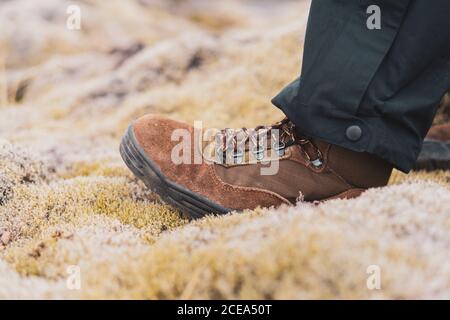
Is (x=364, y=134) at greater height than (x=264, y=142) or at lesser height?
greater

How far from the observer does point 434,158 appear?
6324mm

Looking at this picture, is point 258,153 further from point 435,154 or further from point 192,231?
point 435,154

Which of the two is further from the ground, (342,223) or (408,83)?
(408,83)

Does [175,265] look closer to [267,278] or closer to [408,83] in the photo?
[267,278]

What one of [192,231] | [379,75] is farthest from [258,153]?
[379,75]

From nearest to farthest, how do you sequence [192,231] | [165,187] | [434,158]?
[192,231]
[165,187]
[434,158]

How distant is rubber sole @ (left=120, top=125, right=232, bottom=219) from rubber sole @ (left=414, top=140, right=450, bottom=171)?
3.41 m

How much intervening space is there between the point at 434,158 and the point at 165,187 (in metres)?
3.85

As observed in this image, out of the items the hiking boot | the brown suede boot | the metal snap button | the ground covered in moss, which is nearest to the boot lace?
the brown suede boot

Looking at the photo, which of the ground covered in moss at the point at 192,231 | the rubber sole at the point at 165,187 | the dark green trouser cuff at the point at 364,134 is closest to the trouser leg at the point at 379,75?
the dark green trouser cuff at the point at 364,134

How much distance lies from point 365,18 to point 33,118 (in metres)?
9.77

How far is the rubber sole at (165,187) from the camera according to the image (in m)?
4.26

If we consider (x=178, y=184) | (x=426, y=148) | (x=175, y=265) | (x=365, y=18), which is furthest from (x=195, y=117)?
(x=175, y=265)
